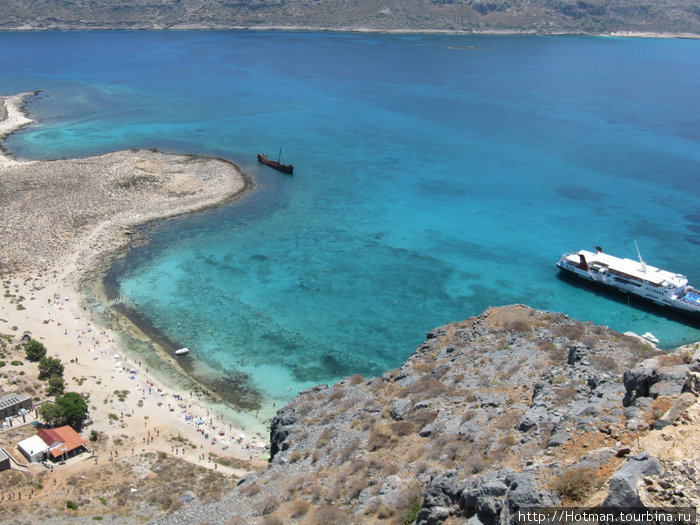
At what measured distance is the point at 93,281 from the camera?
60.0 m

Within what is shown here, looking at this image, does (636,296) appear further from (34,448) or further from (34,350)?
(34,350)

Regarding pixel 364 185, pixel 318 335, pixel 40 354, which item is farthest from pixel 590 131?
pixel 40 354

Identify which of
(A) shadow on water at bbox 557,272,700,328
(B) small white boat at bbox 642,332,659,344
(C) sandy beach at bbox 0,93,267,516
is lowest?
(C) sandy beach at bbox 0,93,267,516

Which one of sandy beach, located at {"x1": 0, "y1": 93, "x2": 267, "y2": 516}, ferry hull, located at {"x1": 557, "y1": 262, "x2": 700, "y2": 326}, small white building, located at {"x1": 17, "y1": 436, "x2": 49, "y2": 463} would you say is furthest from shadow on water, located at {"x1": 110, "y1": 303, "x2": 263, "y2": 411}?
ferry hull, located at {"x1": 557, "y1": 262, "x2": 700, "y2": 326}

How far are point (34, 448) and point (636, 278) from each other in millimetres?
58444

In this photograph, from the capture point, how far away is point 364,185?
90.9 metres

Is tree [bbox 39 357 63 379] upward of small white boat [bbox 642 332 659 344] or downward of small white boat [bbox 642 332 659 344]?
downward

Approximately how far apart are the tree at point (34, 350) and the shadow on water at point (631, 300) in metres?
53.9

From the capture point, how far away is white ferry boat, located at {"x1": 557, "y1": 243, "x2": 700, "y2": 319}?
58.8 metres

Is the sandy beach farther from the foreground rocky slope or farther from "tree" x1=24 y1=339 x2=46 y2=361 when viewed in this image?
the foreground rocky slope

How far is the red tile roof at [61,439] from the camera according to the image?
34.6 meters

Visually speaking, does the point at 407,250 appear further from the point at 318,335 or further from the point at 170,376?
the point at 170,376

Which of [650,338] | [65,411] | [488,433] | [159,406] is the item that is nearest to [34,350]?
[65,411]

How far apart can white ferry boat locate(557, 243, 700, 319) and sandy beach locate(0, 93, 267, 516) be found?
42.5 m
